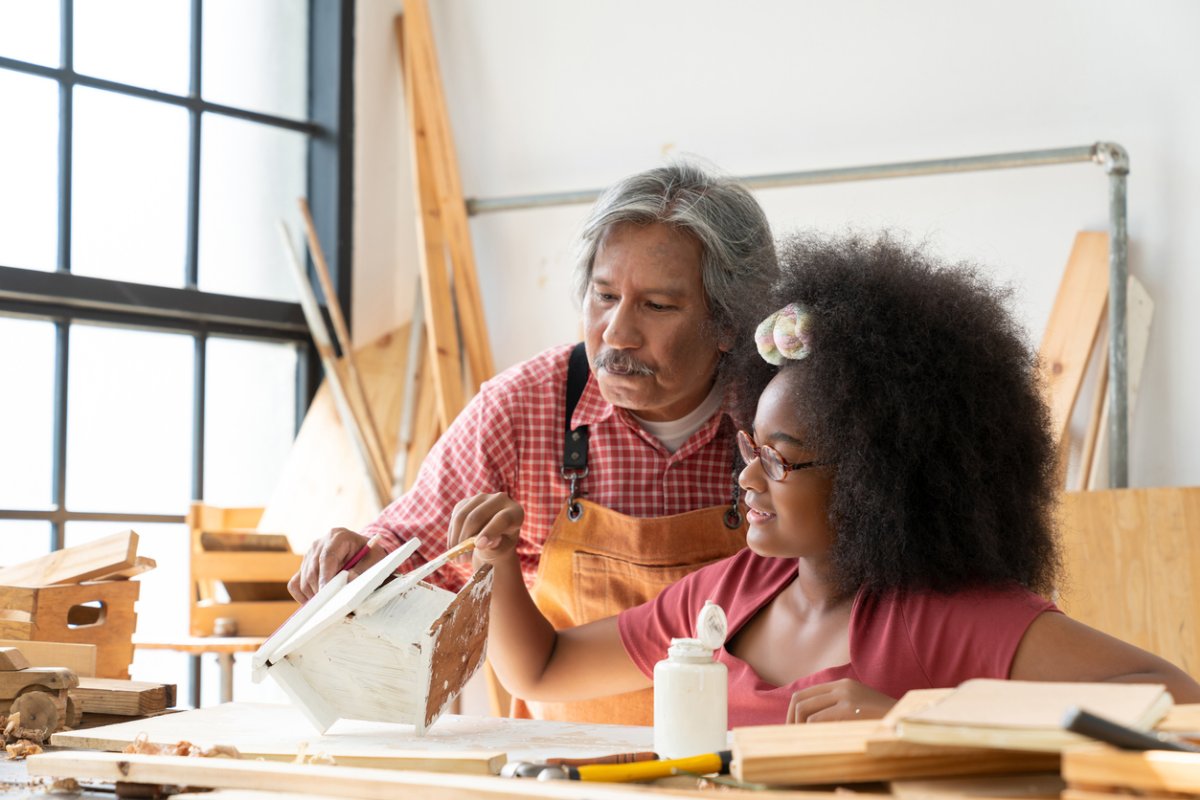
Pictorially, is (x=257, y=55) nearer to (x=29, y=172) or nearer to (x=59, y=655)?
(x=29, y=172)

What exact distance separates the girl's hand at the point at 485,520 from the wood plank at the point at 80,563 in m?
0.57

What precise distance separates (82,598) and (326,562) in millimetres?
396

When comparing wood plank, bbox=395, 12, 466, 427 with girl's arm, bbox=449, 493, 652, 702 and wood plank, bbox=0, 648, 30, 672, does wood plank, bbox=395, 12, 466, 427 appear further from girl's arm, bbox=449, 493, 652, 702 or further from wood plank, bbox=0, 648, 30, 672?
wood plank, bbox=0, 648, 30, 672

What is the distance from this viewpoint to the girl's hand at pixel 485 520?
1.85m

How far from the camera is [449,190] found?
13.9ft

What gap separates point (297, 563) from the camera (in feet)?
12.2

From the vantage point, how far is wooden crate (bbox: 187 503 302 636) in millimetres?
3602

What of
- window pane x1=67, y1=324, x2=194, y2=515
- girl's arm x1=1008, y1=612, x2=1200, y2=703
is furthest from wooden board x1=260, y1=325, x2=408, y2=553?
girl's arm x1=1008, y1=612, x2=1200, y2=703

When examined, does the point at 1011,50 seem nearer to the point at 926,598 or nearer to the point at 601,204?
the point at 601,204

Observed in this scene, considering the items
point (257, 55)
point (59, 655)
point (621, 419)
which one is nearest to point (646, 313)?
point (621, 419)

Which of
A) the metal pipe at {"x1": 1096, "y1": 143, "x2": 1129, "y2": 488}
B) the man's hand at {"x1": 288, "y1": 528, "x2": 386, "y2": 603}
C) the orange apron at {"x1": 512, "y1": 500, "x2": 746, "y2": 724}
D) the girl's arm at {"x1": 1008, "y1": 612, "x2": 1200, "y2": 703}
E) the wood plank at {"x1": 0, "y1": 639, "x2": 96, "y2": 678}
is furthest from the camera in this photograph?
the metal pipe at {"x1": 1096, "y1": 143, "x2": 1129, "y2": 488}

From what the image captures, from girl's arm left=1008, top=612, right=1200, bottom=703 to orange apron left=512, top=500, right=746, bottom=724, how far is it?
780mm

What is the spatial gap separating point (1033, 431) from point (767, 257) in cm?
64

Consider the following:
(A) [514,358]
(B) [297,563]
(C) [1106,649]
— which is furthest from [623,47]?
(C) [1106,649]
